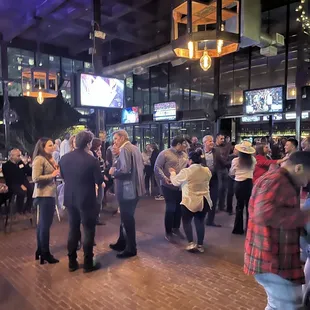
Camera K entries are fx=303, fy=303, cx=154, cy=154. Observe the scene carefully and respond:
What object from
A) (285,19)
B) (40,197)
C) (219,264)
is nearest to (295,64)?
(285,19)

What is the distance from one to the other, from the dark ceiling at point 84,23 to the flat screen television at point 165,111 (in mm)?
2592

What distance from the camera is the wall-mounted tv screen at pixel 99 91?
7062 mm

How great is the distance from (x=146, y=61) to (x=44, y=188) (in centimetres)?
788

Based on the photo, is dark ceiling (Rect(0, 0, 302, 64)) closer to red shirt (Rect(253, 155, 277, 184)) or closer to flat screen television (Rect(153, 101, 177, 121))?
flat screen television (Rect(153, 101, 177, 121))

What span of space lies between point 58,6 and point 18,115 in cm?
702

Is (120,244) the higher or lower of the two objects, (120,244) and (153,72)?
the lower

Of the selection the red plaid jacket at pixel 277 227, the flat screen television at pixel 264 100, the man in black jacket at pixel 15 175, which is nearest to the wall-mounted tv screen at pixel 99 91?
the man in black jacket at pixel 15 175

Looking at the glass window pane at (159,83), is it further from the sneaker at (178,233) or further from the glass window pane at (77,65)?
the sneaker at (178,233)

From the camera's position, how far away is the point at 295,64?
9.74 meters

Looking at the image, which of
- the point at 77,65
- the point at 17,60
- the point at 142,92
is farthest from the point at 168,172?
the point at 77,65

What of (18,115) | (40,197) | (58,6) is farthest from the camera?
(18,115)

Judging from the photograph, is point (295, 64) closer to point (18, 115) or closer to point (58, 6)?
point (58, 6)

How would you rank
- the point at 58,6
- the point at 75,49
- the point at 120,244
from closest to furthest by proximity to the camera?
the point at 120,244
the point at 58,6
the point at 75,49

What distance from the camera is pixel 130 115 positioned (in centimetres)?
1442
